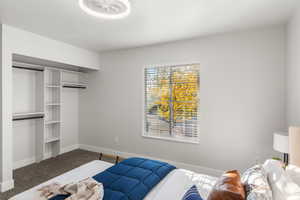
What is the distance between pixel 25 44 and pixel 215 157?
395 cm

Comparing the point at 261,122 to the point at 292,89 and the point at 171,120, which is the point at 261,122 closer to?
the point at 292,89

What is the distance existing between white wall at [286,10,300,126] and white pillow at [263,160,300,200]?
3.45 ft

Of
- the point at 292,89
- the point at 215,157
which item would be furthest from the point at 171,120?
the point at 292,89

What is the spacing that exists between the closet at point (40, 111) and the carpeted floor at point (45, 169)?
236 millimetres

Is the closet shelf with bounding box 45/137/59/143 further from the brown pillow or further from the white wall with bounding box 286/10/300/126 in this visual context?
the white wall with bounding box 286/10/300/126

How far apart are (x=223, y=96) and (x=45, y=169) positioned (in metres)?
3.73

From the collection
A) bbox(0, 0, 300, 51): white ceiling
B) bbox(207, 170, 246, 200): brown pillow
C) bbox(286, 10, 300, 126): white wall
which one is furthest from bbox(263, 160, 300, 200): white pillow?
bbox(0, 0, 300, 51): white ceiling

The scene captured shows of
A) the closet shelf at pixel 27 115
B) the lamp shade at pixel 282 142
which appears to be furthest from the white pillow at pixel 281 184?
the closet shelf at pixel 27 115

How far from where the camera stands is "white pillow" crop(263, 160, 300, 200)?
1039 millimetres

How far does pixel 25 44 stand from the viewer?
2.85m

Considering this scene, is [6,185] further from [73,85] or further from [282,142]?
[282,142]

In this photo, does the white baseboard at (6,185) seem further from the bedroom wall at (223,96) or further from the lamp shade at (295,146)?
the lamp shade at (295,146)

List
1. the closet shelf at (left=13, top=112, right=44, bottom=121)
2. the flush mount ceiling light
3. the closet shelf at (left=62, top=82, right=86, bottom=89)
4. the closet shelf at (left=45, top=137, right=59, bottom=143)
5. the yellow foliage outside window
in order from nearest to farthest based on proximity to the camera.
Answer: the flush mount ceiling light, the closet shelf at (left=13, top=112, right=44, bottom=121), the yellow foliage outside window, the closet shelf at (left=45, top=137, right=59, bottom=143), the closet shelf at (left=62, top=82, right=86, bottom=89)

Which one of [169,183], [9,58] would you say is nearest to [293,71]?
[169,183]
